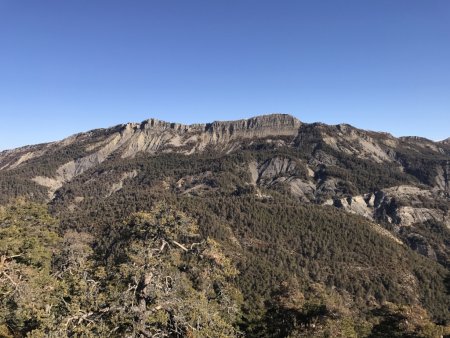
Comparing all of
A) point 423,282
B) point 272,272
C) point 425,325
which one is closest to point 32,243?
point 425,325

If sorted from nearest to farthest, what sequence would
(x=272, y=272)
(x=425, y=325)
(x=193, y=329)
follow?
(x=193, y=329) < (x=425, y=325) < (x=272, y=272)

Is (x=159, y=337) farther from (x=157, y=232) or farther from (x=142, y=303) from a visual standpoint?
(x=157, y=232)

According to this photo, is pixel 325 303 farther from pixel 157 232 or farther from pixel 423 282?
pixel 423 282

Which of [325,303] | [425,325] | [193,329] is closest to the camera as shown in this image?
[193,329]

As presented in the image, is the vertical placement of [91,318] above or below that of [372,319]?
above

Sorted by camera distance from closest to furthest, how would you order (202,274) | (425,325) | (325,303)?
(202,274) → (425,325) → (325,303)

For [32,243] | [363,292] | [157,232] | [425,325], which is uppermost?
[157,232]

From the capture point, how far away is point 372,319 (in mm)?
95062

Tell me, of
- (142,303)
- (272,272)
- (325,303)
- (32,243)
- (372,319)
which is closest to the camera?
(142,303)

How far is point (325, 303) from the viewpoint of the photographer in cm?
4534

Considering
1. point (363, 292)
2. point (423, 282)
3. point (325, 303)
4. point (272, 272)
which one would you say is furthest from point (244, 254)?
point (325, 303)

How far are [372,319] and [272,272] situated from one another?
72.2 meters

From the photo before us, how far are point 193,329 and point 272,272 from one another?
15687 cm

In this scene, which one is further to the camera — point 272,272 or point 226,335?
point 272,272
